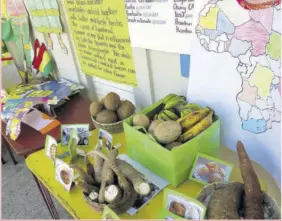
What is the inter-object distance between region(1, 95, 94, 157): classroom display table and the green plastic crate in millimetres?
494

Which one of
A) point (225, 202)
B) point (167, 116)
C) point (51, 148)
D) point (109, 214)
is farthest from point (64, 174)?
point (225, 202)

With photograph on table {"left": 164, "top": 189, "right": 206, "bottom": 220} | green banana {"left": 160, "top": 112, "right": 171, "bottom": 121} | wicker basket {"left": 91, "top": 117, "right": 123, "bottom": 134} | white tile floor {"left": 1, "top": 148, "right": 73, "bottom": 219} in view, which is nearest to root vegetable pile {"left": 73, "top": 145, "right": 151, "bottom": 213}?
photograph on table {"left": 164, "top": 189, "right": 206, "bottom": 220}

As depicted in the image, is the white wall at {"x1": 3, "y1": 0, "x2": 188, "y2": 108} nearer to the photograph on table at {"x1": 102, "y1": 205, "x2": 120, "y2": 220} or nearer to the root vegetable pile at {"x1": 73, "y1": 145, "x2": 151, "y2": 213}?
the root vegetable pile at {"x1": 73, "y1": 145, "x2": 151, "y2": 213}

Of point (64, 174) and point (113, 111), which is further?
point (113, 111)

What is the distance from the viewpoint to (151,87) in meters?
1.25

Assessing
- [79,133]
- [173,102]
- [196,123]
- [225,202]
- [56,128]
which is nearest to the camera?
[225,202]

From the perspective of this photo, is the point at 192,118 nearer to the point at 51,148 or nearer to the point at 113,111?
the point at 113,111

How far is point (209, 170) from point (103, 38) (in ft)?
2.62

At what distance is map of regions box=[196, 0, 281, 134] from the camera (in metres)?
0.76

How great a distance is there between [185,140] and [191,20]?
0.38 metres

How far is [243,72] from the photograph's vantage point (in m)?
0.84

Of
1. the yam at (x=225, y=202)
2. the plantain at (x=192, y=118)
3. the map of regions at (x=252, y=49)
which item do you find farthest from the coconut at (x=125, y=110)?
the yam at (x=225, y=202)

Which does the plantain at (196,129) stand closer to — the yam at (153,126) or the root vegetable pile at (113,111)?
the yam at (153,126)

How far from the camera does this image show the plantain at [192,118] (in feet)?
2.99
